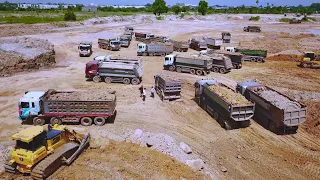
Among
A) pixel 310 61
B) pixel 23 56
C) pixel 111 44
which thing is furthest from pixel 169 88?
pixel 111 44

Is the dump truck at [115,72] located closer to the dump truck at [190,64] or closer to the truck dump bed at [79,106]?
the dump truck at [190,64]

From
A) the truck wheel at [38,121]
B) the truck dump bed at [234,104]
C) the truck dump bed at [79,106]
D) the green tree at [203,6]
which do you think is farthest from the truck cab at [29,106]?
the green tree at [203,6]

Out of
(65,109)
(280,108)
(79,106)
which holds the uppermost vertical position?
(280,108)

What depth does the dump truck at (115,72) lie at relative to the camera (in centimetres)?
3078

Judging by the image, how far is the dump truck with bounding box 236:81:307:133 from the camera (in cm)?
1975

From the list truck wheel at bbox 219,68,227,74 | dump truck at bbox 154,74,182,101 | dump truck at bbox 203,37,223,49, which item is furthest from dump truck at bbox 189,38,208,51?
dump truck at bbox 154,74,182,101

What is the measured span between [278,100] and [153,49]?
27.7 m

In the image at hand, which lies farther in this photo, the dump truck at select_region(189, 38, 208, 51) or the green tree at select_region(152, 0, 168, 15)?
the green tree at select_region(152, 0, 168, 15)

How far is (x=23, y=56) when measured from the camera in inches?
1497

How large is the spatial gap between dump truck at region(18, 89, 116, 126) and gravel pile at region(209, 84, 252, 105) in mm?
8244

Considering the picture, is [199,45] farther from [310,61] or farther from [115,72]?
[115,72]

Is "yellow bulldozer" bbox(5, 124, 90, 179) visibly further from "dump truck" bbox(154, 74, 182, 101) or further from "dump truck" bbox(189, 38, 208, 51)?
"dump truck" bbox(189, 38, 208, 51)

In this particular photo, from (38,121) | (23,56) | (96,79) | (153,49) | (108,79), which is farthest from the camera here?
(153,49)

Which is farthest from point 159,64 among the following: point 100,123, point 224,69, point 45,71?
point 100,123
